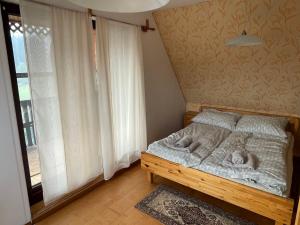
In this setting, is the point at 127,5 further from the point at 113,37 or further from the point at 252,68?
the point at 252,68

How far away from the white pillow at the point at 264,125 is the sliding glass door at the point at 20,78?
276 centimetres

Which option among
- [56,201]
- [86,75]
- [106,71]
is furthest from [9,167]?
[106,71]

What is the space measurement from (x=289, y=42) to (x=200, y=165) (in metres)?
1.86

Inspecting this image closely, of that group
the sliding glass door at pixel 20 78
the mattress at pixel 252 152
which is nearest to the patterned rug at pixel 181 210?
the mattress at pixel 252 152

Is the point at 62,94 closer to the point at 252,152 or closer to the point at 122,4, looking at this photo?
the point at 122,4

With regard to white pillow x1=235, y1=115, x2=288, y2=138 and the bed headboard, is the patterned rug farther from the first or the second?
the bed headboard

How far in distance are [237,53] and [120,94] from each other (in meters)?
1.77

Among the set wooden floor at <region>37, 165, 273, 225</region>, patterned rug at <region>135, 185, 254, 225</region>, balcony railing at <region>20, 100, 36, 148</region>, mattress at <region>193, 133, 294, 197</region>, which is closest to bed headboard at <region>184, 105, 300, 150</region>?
mattress at <region>193, 133, 294, 197</region>

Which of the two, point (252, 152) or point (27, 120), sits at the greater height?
point (27, 120)

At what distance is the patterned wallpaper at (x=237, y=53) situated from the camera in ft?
8.07

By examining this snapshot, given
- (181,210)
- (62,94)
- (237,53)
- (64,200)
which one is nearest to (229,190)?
(181,210)

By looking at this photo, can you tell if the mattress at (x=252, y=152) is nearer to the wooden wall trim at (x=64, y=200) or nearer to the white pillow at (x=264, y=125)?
the white pillow at (x=264, y=125)

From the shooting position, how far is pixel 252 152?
2.44 meters

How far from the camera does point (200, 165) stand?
7.30 feet
